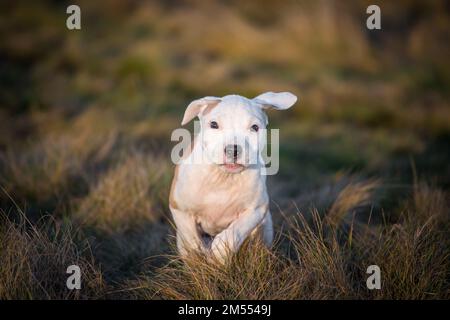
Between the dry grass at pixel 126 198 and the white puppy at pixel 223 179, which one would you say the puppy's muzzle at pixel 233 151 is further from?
the dry grass at pixel 126 198

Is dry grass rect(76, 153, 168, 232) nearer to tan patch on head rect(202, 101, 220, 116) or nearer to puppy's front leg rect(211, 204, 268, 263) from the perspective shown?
puppy's front leg rect(211, 204, 268, 263)

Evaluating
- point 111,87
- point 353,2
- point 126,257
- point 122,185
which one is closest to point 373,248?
point 126,257

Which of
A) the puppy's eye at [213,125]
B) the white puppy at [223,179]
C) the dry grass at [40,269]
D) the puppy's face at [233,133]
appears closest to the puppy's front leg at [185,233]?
the white puppy at [223,179]

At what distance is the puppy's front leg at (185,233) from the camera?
4355 mm

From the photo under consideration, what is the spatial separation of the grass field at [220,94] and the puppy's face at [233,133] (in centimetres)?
72

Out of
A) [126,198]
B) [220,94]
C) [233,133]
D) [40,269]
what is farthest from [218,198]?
[220,94]

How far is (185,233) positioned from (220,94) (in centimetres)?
709

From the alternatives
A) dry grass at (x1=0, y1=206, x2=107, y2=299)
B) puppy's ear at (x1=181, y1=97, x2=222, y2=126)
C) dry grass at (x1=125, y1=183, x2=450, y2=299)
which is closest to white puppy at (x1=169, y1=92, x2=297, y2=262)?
puppy's ear at (x1=181, y1=97, x2=222, y2=126)

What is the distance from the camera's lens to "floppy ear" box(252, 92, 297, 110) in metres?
4.37

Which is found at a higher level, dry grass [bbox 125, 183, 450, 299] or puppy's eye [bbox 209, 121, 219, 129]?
puppy's eye [bbox 209, 121, 219, 129]

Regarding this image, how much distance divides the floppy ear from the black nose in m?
0.58
